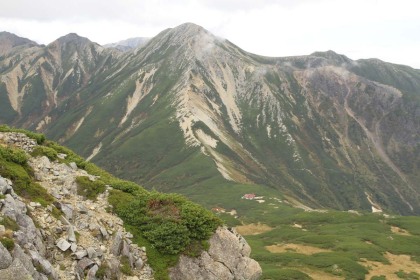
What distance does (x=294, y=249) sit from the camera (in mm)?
105188

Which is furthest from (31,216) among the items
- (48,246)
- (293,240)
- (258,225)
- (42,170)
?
(258,225)

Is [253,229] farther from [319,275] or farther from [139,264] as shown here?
[139,264]

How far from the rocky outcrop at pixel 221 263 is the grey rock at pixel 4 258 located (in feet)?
42.2

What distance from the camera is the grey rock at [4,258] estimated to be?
21844mm

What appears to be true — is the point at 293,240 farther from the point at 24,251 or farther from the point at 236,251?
the point at 24,251

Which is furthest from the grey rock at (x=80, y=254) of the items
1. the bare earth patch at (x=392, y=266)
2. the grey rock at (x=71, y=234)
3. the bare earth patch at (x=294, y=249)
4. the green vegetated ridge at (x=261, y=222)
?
the bare earth patch at (x=294, y=249)

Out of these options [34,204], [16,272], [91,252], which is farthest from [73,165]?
[16,272]

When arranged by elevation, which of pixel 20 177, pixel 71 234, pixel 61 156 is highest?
pixel 61 156

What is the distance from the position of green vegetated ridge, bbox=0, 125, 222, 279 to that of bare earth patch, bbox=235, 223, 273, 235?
11314 cm

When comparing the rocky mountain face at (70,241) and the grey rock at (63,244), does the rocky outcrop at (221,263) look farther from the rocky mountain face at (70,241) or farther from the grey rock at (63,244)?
the grey rock at (63,244)

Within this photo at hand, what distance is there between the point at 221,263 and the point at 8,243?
54.8 feet

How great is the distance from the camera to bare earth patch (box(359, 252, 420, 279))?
83425 mm

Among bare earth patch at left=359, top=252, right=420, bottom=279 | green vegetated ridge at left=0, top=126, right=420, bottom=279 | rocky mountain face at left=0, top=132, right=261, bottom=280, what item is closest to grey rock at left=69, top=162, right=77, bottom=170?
rocky mountain face at left=0, top=132, right=261, bottom=280

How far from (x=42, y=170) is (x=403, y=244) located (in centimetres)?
10271
